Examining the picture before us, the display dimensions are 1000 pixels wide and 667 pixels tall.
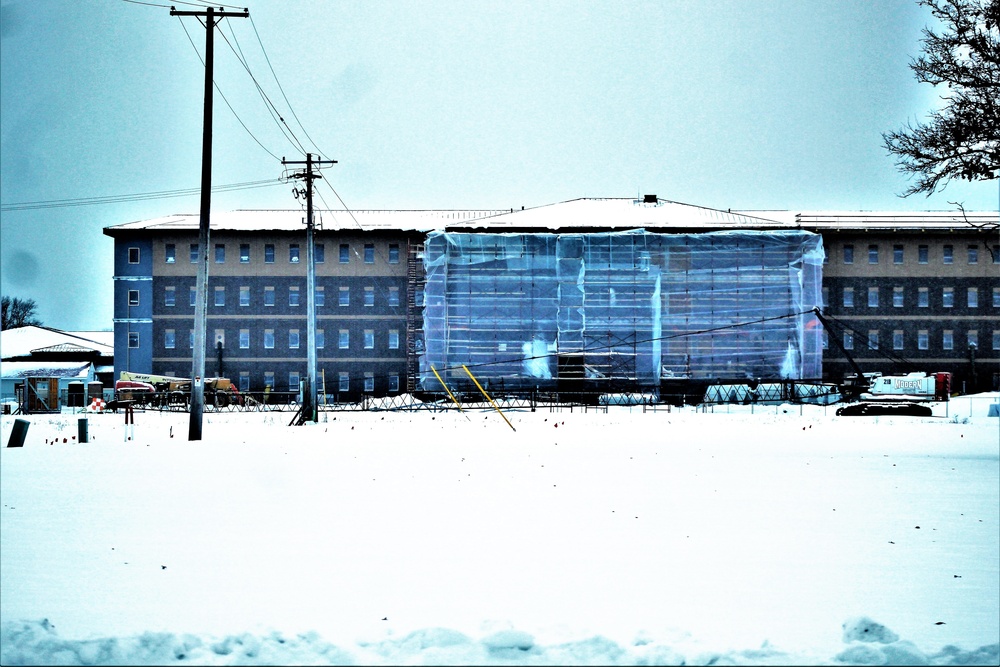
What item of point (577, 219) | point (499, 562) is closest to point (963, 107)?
point (499, 562)

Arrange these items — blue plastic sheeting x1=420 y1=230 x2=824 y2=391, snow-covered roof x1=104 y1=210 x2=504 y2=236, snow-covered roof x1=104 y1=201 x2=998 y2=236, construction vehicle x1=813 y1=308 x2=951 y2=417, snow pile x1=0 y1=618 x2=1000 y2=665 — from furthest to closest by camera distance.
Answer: snow-covered roof x1=104 y1=210 x2=504 y2=236 → snow-covered roof x1=104 y1=201 x2=998 y2=236 → blue plastic sheeting x1=420 y1=230 x2=824 y2=391 → construction vehicle x1=813 y1=308 x2=951 y2=417 → snow pile x1=0 y1=618 x2=1000 y2=665

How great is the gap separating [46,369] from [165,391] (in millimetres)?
10930

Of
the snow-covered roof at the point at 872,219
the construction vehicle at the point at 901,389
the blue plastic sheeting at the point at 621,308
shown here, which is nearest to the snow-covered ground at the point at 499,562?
the construction vehicle at the point at 901,389

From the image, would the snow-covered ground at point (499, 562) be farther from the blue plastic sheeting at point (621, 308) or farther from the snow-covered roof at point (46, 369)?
the blue plastic sheeting at point (621, 308)

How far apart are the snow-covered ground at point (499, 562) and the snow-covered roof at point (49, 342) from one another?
28.3 meters

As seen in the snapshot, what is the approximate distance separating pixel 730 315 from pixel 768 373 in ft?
12.1

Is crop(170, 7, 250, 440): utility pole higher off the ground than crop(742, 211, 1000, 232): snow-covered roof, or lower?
lower

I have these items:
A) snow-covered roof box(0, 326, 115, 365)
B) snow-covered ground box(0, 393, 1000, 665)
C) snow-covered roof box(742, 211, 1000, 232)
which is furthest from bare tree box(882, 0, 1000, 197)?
snow-covered roof box(742, 211, 1000, 232)

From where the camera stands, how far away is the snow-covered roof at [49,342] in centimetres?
4235

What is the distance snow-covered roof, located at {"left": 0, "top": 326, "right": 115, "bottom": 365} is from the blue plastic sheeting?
1983 centimetres

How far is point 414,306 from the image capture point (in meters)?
59.4

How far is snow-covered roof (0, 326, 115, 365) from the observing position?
42347 mm

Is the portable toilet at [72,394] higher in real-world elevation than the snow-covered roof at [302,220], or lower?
lower

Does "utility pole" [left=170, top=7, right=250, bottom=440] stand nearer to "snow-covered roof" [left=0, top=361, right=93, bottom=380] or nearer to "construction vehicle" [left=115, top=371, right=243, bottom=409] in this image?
"construction vehicle" [left=115, top=371, right=243, bottom=409]
